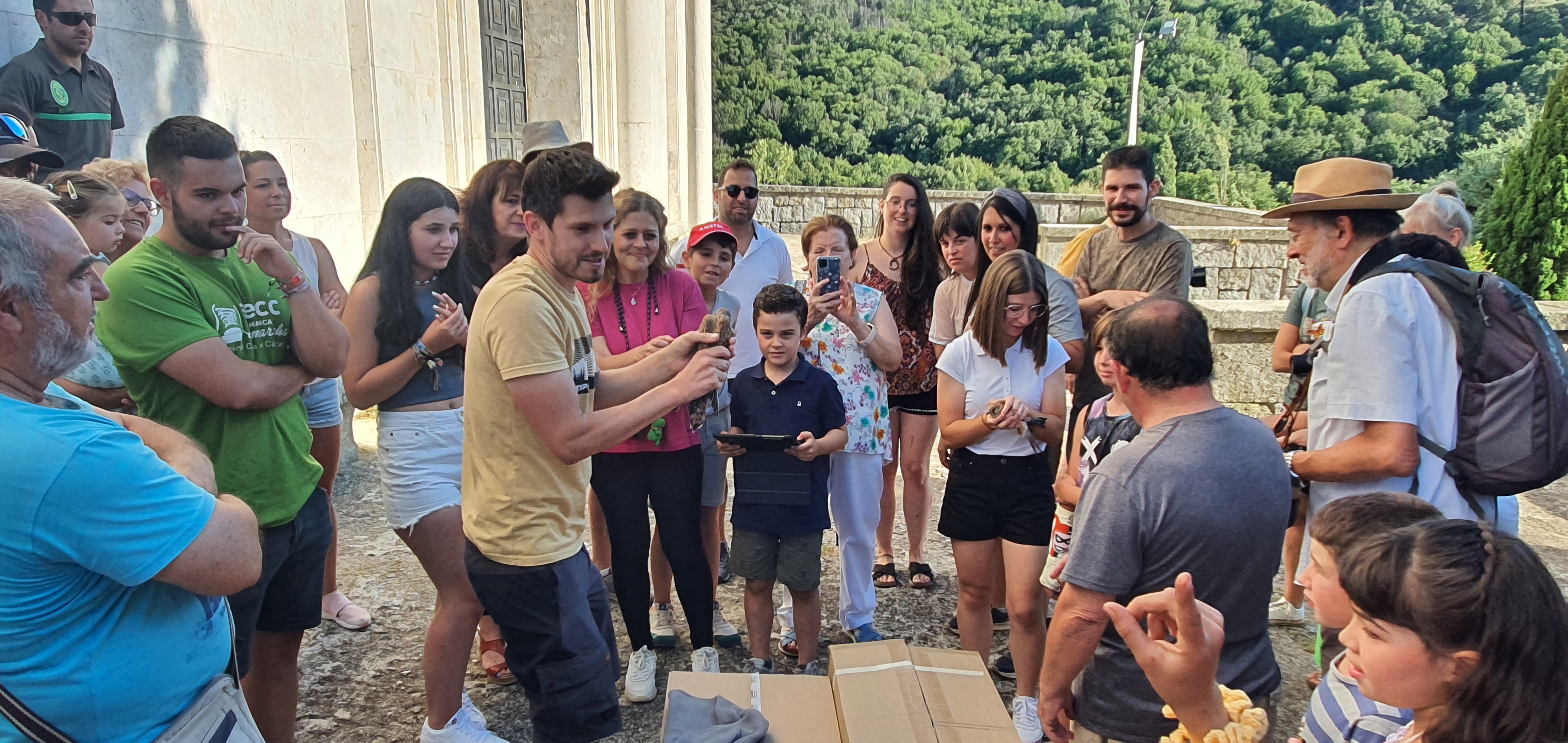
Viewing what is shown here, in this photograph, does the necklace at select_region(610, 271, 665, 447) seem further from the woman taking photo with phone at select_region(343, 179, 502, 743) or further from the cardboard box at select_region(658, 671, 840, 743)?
the cardboard box at select_region(658, 671, 840, 743)

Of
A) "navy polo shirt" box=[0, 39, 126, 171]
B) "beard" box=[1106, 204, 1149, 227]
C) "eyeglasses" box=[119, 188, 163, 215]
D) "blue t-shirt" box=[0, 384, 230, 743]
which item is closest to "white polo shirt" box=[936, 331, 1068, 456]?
"beard" box=[1106, 204, 1149, 227]

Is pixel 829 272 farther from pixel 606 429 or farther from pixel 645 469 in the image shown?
pixel 606 429

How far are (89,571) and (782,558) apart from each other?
2266mm

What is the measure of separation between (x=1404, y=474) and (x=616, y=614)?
301 centimetres

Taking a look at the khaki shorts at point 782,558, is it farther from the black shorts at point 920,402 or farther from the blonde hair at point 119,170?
the blonde hair at point 119,170

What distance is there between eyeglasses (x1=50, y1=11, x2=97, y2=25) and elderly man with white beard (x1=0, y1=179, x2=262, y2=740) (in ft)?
10.3

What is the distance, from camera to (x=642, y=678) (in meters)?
3.29

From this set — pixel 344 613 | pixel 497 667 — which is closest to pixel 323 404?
pixel 344 613

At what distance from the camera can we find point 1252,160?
31.2 metres

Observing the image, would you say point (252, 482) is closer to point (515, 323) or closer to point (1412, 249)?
point (515, 323)

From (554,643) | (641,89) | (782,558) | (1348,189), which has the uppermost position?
(641,89)

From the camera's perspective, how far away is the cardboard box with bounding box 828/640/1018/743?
72.7 inches

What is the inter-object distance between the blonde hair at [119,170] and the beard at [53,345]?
237 centimetres

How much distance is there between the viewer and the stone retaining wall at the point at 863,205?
72.8 ft
